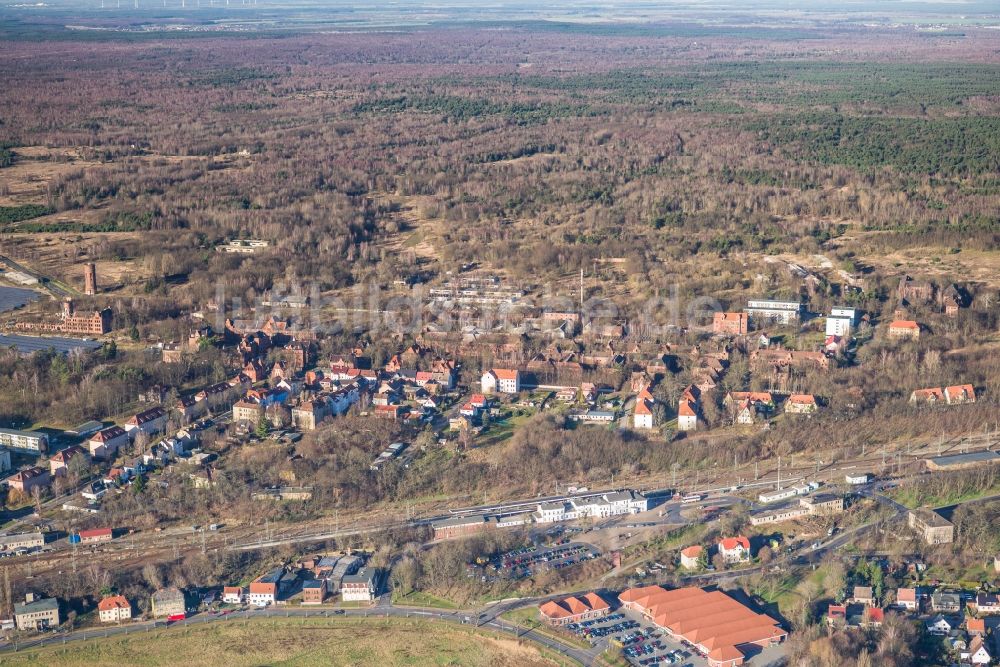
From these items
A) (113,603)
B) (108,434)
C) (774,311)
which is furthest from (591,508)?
(774,311)

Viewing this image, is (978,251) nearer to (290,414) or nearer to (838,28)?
(290,414)

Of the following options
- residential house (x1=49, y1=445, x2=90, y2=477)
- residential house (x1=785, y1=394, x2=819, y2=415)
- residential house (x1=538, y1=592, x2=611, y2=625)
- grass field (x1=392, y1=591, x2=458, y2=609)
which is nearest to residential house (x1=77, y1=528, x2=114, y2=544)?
residential house (x1=49, y1=445, x2=90, y2=477)

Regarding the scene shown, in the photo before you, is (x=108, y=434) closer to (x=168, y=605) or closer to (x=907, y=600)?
(x=168, y=605)

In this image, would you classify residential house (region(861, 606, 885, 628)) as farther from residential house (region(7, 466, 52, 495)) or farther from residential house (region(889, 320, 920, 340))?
residential house (region(7, 466, 52, 495))

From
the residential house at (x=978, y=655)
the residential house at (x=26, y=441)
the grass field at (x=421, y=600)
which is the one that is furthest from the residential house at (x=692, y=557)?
the residential house at (x=26, y=441)

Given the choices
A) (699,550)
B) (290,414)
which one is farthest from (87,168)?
(699,550)

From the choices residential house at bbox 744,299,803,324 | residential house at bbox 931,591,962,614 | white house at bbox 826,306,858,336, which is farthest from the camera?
residential house at bbox 744,299,803,324
